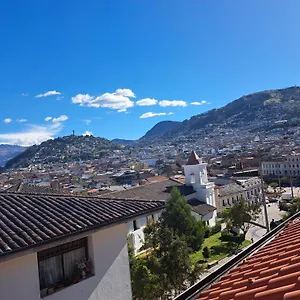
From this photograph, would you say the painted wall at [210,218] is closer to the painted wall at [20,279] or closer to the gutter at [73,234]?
the gutter at [73,234]

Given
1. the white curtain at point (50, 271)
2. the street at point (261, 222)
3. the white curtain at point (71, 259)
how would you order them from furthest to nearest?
the street at point (261, 222), the white curtain at point (71, 259), the white curtain at point (50, 271)

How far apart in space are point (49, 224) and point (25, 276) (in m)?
0.80

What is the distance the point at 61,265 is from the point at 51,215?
827 mm

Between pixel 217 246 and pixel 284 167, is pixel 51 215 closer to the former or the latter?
pixel 217 246

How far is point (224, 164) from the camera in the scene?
114 meters

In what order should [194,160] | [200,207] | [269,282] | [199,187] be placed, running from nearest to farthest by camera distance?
[269,282] → [200,207] → [199,187] → [194,160]

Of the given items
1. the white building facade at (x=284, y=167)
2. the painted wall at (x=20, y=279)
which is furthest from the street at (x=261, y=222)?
the white building facade at (x=284, y=167)

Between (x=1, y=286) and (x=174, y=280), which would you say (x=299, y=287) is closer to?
(x=1, y=286)

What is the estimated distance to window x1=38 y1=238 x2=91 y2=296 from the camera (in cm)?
550

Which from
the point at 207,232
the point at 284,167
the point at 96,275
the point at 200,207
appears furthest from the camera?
the point at 284,167

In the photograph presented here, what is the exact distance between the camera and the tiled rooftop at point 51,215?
4.95 meters

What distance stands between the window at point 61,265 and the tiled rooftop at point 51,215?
46cm

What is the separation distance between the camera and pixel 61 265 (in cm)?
577

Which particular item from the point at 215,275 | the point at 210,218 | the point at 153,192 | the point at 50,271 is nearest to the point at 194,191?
the point at 210,218
